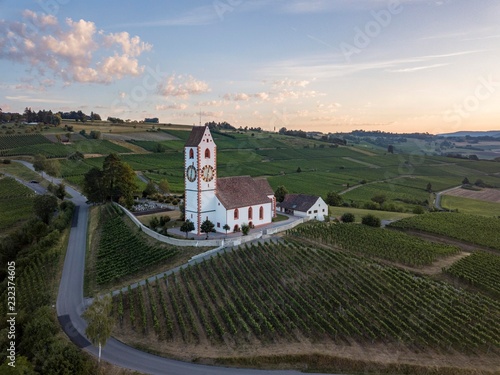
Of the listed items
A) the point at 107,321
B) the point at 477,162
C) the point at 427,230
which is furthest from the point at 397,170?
the point at 107,321

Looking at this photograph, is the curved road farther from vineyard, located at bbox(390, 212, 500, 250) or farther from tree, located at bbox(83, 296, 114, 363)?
vineyard, located at bbox(390, 212, 500, 250)

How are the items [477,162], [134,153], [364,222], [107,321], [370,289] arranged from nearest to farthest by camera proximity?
1. [107,321]
2. [370,289]
3. [364,222]
4. [134,153]
5. [477,162]

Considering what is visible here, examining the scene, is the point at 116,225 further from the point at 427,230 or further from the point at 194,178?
the point at 427,230

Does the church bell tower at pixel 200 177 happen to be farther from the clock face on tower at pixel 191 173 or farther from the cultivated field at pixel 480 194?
the cultivated field at pixel 480 194

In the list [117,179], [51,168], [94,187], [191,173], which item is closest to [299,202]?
[191,173]

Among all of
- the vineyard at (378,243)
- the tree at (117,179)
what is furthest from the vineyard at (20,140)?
the vineyard at (378,243)

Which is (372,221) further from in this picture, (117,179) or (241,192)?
(117,179)

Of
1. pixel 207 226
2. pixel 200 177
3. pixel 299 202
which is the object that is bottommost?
pixel 207 226
